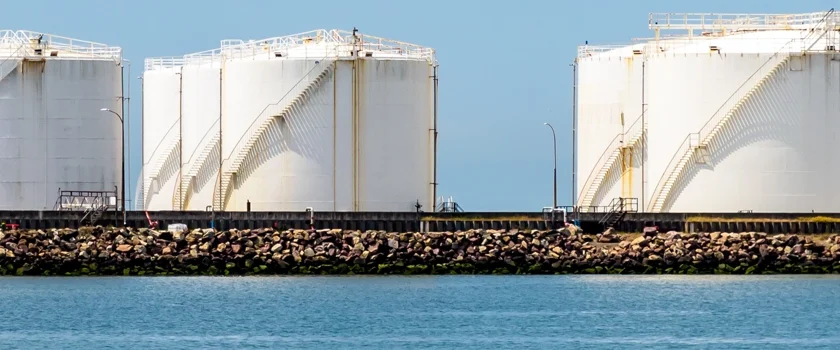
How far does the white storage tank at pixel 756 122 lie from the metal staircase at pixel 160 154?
69.0ft

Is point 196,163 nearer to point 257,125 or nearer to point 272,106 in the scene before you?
point 257,125

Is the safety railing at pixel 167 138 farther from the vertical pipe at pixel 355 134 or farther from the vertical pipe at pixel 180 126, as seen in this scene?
the vertical pipe at pixel 355 134

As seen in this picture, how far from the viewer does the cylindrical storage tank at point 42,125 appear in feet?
312

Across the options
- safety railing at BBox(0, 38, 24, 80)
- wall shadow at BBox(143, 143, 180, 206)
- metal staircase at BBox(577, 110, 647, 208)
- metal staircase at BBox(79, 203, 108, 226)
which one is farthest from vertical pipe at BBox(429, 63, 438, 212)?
safety railing at BBox(0, 38, 24, 80)

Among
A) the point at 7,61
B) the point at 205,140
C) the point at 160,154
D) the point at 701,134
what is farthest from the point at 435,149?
the point at 7,61

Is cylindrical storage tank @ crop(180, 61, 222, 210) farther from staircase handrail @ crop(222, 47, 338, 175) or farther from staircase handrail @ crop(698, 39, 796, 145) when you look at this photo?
staircase handrail @ crop(698, 39, 796, 145)

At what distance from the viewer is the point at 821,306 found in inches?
2864

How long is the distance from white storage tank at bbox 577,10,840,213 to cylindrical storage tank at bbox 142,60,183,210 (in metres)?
20.8

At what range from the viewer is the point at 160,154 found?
9950 centimetres

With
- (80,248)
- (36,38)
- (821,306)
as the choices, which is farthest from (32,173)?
(821,306)

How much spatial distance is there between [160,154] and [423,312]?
98.2 ft

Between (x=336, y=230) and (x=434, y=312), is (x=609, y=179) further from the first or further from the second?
(x=434, y=312)

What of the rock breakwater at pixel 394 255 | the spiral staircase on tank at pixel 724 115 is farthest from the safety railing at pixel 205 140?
the spiral staircase on tank at pixel 724 115

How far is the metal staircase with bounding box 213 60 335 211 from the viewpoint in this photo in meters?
90.8
